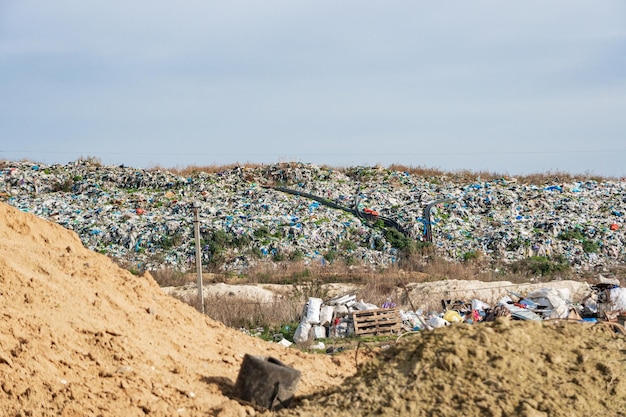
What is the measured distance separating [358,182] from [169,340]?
2345 cm

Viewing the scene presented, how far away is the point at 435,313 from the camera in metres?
15.9

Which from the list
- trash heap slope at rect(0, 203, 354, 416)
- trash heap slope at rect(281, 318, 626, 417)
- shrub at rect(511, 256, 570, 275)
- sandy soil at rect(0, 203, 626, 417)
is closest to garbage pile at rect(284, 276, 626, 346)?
shrub at rect(511, 256, 570, 275)

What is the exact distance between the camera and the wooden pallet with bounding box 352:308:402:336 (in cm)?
1461

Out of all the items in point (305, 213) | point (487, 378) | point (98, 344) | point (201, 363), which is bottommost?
point (201, 363)

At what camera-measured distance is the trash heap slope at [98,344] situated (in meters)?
6.40

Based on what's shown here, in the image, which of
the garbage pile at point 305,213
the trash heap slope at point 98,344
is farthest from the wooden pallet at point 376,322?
the garbage pile at point 305,213

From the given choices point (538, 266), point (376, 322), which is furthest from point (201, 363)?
point (538, 266)

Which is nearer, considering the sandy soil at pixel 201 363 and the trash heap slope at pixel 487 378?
the trash heap slope at pixel 487 378

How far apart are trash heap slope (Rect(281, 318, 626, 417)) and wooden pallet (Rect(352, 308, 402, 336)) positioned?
27.4 ft

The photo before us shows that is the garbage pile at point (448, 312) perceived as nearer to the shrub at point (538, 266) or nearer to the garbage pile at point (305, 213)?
the shrub at point (538, 266)

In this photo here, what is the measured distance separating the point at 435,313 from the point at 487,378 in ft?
34.0

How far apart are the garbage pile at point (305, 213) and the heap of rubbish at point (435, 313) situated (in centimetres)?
659

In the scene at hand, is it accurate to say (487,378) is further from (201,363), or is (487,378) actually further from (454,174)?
(454,174)

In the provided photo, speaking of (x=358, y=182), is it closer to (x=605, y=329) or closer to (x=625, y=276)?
(x=625, y=276)
